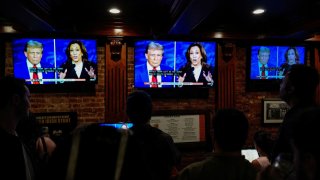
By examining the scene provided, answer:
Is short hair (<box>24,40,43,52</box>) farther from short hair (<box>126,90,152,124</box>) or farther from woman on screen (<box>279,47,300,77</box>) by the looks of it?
woman on screen (<box>279,47,300,77</box>)

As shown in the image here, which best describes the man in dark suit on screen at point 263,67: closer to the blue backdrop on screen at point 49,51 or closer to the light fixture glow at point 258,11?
the light fixture glow at point 258,11

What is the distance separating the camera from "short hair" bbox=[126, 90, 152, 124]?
82.7 inches

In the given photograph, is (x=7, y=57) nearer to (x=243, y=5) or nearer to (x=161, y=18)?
A: (x=161, y=18)

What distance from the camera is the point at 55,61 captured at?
4.76 m

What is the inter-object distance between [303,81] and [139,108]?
107 centimetres

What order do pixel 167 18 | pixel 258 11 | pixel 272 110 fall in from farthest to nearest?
pixel 272 110
pixel 167 18
pixel 258 11

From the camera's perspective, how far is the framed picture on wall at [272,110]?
5852 millimetres

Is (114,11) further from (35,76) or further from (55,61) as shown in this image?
(35,76)

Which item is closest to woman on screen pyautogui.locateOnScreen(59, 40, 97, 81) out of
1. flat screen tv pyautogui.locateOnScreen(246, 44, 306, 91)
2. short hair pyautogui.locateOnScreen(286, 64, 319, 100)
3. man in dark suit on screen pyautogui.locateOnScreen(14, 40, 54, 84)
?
man in dark suit on screen pyautogui.locateOnScreen(14, 40, 54, 84)

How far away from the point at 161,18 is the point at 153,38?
363mm

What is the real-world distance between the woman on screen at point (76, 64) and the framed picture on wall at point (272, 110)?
10.4 feet

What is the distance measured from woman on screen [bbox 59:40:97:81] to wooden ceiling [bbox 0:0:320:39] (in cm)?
50

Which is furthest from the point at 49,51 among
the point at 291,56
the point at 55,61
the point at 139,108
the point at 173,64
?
the point at 291,56

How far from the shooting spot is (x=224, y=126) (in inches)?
62.1
